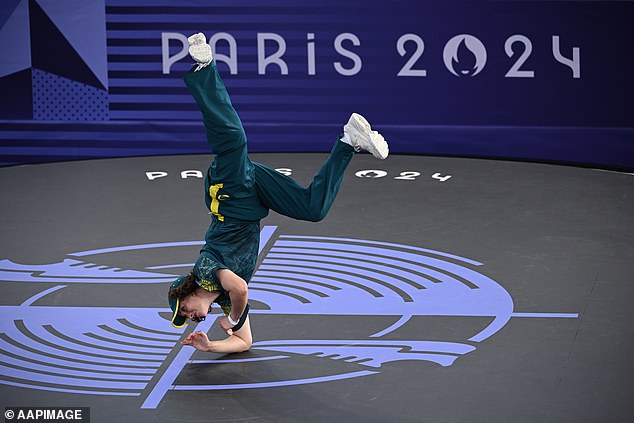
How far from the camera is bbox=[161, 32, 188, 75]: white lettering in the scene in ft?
27.8

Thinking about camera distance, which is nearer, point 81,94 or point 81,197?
point 81,197

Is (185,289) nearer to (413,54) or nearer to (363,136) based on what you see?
(363,136)

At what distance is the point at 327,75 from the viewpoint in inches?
334

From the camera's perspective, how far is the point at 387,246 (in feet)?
19.5

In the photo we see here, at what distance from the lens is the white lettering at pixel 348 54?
8398 millimetres

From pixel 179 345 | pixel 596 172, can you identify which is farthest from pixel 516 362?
pixel 596 172

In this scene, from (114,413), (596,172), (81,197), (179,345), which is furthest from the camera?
(596,172)

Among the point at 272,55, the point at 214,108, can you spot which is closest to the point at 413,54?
the point at 272,55

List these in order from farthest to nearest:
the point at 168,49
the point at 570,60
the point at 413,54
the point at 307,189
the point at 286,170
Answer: the point at 168,49, the point at 413,54, the point at 570,60, the point at 286,170, the point at 307,189

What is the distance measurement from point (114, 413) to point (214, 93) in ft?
4.13

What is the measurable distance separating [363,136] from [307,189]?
Result: 12.6 inches

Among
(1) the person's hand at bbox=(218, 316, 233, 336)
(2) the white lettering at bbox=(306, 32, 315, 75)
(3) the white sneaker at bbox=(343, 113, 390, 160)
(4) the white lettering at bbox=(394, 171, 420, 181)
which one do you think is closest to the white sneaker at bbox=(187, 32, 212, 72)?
(3) the white sneaker at bbox=(343, 113, 390, 160)

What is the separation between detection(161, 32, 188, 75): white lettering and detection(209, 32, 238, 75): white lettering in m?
0.21

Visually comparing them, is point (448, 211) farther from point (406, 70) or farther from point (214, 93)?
point (214, 93)
